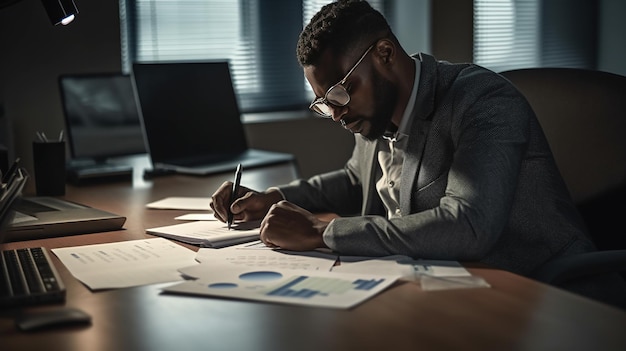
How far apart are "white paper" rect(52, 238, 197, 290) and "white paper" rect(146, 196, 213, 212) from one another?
14.0 inches

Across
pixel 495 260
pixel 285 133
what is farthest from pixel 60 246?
pixel 285 133

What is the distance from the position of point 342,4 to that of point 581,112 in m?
0.61

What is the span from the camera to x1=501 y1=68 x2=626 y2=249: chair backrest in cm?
175

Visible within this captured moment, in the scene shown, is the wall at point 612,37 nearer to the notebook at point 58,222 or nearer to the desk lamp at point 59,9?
the desk lamp at point 59,9

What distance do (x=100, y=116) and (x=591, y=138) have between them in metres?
1.56

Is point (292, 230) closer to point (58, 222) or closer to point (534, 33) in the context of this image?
point (58, 222)

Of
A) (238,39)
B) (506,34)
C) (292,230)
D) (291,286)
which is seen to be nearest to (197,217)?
(292,230)

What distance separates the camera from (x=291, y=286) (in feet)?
3.92

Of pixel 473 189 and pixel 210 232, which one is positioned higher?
pixel 473 189

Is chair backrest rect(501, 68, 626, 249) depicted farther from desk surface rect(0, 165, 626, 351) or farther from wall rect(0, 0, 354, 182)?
wall rect(0, 0, 354, 182)

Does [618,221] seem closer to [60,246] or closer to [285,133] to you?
[60,246]

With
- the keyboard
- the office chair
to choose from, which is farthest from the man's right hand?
the office chair

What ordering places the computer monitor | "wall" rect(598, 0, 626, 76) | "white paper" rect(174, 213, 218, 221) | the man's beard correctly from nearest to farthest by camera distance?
the man's beard, "white paper" rect(174, 213, 218, 221), the computer monitor, "wall" rect(598, 0, 626, 76)

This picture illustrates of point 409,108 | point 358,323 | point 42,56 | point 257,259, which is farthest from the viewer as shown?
point 42,56
